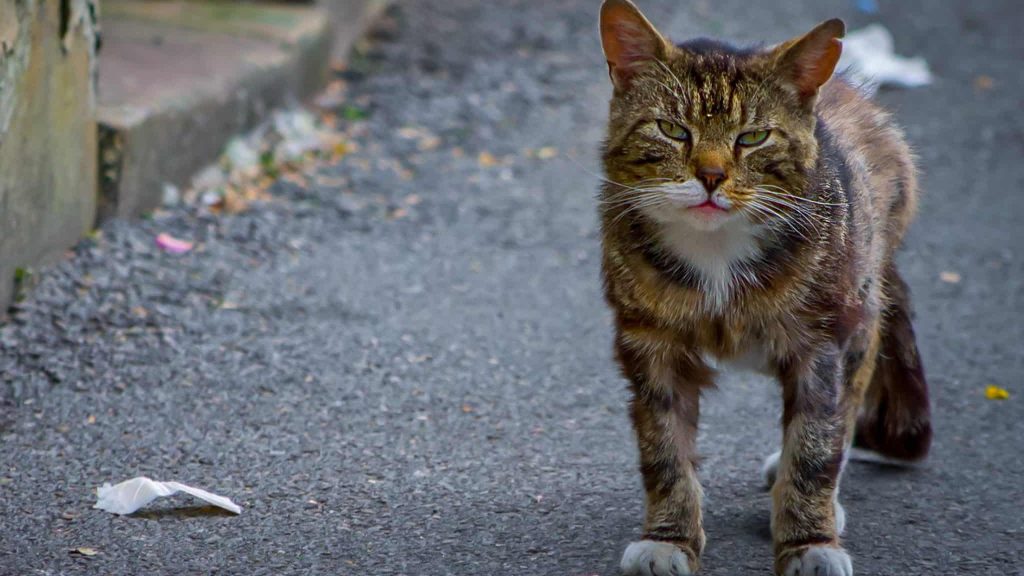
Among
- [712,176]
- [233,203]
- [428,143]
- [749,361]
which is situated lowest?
[233,203]

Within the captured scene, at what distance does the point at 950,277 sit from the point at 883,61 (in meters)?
3.10

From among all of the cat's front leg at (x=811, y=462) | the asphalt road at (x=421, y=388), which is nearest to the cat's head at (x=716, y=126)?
the asphalt road at (x=421, y=388)

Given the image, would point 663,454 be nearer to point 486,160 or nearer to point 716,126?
point 716,126

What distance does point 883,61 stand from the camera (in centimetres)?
855

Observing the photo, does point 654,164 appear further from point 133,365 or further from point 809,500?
point 133,365

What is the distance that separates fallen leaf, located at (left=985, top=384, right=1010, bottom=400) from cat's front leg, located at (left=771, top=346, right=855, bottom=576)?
5.33 ft

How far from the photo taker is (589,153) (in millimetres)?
7184

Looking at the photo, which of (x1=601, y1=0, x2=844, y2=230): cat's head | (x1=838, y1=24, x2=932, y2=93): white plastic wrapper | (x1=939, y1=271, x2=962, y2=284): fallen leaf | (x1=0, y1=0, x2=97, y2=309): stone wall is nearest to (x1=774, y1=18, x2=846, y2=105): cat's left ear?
(x1=601, y1=0, x2=844, y2=230): cat's head

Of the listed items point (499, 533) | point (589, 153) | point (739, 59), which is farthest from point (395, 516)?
point (589, 153)

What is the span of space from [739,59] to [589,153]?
3.95m

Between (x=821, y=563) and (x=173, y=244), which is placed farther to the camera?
(x=173, y=244)

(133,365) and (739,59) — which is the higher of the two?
(739,59)

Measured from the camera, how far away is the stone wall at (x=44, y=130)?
4473mm

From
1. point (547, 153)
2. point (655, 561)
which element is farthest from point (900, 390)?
point (547, 153)
